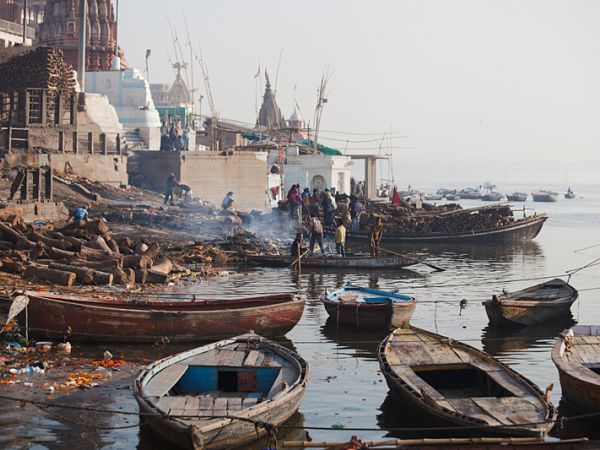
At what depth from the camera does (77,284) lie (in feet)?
70.2

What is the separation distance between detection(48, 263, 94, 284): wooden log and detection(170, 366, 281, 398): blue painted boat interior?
29.3 ft

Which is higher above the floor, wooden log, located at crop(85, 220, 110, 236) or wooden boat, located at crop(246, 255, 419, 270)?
wooden log, located at crop(85, 220, 110, 236)

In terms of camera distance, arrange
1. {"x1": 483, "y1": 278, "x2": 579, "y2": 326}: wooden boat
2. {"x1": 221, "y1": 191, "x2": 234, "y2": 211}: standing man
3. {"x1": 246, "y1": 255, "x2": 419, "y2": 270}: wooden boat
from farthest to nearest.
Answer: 1. {"x1": 221, "y1": 191, "x2": 234, "y2": 211}: standing man
2. {"x1": 246, "y1": 255, "x2": 419, "y2": 270}: wooden boat
3. {"x1": 483, "y1": 278, "x2": 579, "y2": 326}: wooden boat

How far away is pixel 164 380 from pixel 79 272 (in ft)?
31.7

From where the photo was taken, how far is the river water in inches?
479

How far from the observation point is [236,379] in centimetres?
1330

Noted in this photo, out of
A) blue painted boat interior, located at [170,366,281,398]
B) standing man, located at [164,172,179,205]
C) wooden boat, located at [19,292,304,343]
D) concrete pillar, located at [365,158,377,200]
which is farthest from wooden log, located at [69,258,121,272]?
concrete pillar, located at [365,158,377,200]

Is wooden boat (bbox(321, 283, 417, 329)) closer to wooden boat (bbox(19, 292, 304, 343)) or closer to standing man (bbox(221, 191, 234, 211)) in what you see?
wooden boat (bbox(19, 292, 304, 343))

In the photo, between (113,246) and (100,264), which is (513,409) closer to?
(100,264)

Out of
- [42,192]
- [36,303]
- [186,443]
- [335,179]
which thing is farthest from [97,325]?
[335,179]

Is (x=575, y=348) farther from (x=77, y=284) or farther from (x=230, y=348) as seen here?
(x=77, y=284)

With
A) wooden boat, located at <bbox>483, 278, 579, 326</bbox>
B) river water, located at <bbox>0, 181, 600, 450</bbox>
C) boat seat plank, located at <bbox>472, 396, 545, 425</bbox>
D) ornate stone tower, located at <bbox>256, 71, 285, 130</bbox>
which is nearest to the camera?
boat seat plank, located at <bbox>472, 396, 545, 425</bbox>

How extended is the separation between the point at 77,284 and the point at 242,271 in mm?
7131

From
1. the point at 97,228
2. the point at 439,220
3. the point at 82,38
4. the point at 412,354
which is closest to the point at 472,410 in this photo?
the point at 412,354
